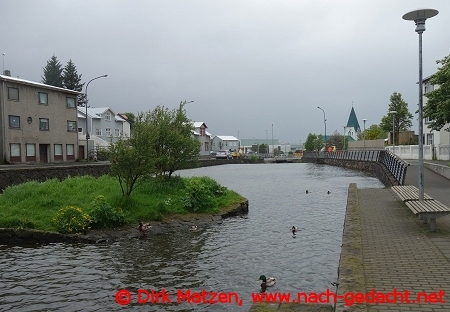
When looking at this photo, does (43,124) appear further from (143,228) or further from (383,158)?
(143,228)

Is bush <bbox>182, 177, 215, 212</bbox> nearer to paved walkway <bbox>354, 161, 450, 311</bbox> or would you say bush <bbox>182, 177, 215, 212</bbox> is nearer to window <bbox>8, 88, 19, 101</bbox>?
paved walkway <bbox>354, 161, 450, 311</bbox>

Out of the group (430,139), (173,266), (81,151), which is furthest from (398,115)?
(173,266)

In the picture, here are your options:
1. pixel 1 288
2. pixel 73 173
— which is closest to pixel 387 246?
pixel 1 288

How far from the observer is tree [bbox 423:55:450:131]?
82.0 feet

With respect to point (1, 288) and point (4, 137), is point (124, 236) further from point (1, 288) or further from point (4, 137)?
point (4, 137)

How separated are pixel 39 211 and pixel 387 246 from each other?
1170 centimetres

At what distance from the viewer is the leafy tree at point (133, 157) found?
15.9 meters

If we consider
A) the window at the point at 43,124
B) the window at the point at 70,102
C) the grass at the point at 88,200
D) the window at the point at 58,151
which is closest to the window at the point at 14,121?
the window at the point at 43,124

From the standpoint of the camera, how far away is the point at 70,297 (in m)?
8.64

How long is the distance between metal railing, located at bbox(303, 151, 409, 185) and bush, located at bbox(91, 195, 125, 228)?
46.9ft

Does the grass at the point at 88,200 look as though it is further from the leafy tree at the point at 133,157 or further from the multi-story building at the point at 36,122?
the multi-story building at the point at 36,122

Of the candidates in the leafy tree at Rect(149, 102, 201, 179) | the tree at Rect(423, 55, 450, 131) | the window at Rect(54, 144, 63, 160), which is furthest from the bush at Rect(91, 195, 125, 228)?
the window at Rect(54, 144, 63, 160)

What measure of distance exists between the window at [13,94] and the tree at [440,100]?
36.0m

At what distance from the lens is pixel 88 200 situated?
1678 cm
